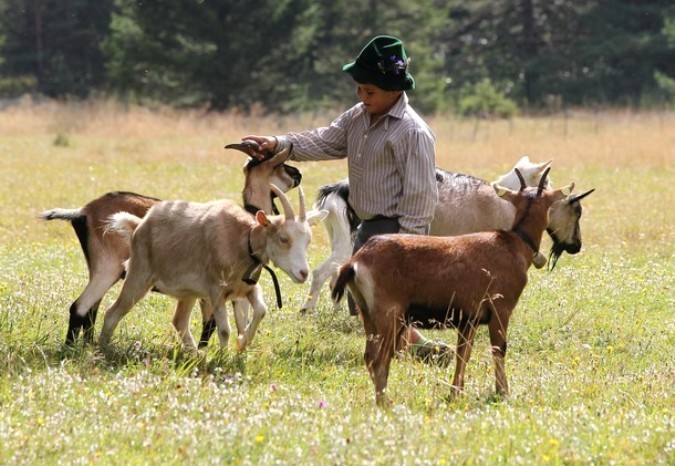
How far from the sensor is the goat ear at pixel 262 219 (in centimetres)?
841

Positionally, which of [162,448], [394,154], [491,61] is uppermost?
[394,154]

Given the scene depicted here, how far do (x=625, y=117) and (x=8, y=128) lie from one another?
20.0 metres

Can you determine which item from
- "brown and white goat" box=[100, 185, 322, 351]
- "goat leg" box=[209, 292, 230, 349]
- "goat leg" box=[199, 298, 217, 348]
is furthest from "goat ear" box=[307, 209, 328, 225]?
"goat leg" box=[199, 298, 217, 348]

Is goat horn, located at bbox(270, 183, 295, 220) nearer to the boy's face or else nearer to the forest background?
the boy's face

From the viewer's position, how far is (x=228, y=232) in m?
8.69

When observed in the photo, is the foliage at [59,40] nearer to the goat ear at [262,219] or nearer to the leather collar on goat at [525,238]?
the goat ear at [262,219]

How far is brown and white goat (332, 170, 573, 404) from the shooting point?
7203 mm

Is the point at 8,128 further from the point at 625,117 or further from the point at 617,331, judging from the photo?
the point at 617,331

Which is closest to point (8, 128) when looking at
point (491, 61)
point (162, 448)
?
point (491, 61)

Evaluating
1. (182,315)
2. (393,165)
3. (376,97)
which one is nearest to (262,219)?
(393,165)

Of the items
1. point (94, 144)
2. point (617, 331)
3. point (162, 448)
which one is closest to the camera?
point (162, 448)

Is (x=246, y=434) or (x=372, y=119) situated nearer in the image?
(x=246, y=434)

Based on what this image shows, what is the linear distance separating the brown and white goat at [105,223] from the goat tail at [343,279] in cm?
207

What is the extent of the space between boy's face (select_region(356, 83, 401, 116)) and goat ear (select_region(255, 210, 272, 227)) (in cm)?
102
